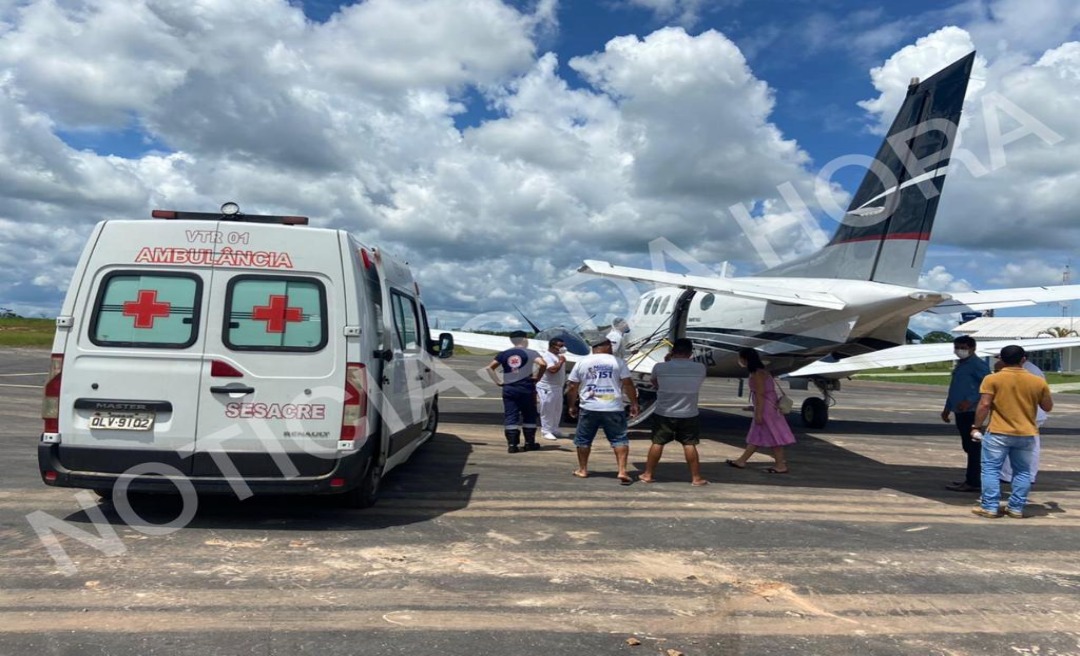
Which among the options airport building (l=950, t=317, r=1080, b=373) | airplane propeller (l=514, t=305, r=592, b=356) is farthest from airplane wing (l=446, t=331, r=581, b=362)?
airport building (l=950, t=317, r=1080, b=373)

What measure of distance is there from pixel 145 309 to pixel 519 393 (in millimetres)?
5749

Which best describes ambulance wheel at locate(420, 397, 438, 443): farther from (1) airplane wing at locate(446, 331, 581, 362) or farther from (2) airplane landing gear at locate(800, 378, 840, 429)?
(2) airplane landing gear at locate(800, 378, 840, 429)

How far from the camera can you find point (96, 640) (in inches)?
139

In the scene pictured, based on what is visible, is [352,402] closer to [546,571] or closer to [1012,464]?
[546,571]

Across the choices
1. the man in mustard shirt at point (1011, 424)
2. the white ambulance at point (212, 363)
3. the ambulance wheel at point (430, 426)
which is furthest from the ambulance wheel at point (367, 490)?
the man in mustard shirt at point (1011, 424)

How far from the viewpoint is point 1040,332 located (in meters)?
64.7

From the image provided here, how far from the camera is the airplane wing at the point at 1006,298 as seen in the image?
31.4 feet

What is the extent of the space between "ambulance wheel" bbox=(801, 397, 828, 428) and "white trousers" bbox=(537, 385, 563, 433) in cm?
597

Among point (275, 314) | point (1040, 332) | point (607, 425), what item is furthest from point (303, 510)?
point (1040, 332)

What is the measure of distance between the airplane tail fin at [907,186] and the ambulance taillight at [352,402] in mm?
8714

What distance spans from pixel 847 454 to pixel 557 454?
187 inches

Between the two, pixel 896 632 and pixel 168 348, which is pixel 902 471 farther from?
pixel 168 348

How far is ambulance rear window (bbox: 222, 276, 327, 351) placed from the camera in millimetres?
5555

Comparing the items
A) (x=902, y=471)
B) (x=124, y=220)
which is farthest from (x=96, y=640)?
(x=902, y=471)
